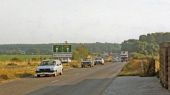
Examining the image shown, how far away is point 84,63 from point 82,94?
59.2 meters

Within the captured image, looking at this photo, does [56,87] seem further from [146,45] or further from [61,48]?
[146,45]

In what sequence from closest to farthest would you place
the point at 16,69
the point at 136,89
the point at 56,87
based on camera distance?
the point at 136,89, the point at 56,87, the point at 16,69

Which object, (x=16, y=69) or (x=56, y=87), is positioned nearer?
(x=56, y=87)

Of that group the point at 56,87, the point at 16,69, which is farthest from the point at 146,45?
the point at 56,87

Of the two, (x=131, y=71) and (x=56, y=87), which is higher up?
(x=131, y=71)


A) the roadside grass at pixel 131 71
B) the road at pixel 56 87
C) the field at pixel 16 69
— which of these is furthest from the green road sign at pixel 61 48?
the road at pixel 56 87

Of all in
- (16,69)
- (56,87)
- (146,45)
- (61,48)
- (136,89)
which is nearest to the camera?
(136,89)

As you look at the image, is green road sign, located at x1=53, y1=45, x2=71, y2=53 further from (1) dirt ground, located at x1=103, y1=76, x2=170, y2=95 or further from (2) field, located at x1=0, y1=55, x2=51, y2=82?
(1) dirt ground, located at x1=103, y1=76, x2=170, y2=95

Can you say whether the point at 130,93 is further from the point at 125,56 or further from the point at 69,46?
the point at 125,56

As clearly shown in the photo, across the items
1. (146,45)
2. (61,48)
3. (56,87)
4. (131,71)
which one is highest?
(146,45)

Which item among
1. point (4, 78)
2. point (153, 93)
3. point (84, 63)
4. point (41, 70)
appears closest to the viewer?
point (153, 93)

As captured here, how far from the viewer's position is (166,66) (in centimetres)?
2514

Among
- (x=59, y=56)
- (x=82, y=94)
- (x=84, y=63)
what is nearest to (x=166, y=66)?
(x=82, y=94)

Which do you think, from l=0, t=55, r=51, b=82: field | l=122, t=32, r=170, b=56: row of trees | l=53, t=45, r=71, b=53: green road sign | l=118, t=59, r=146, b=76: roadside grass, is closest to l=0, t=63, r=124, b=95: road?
l=0, t=55, r=51, b=82: field
